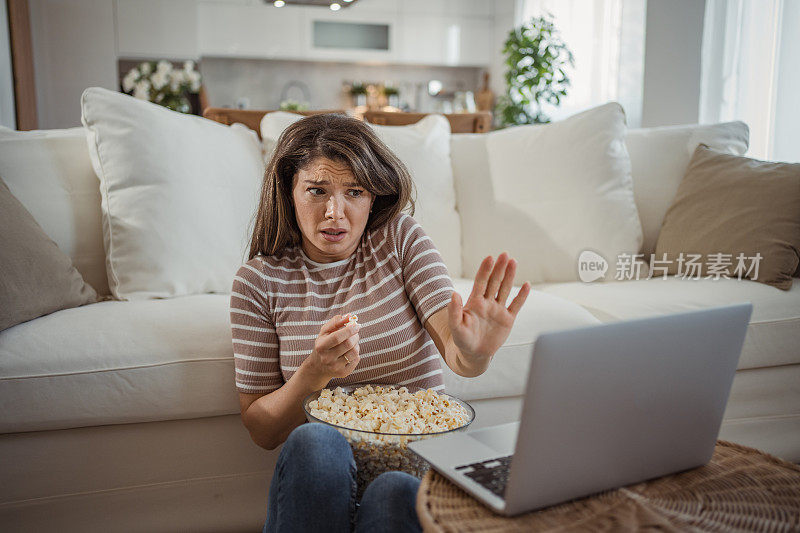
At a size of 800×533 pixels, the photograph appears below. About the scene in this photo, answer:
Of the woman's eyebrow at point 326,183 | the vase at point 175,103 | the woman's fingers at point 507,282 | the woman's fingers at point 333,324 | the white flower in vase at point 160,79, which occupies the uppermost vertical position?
the white flower in vase at point 160,79

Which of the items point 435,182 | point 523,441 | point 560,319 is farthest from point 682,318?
point 435,182

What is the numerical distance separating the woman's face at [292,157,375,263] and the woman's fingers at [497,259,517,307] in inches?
15.1

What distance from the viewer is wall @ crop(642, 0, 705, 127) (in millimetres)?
3520

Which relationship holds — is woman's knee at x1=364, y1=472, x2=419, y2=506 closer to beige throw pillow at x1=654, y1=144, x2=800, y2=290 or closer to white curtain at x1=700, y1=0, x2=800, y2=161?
beige throw pillow at x1=654, y1=144, x2=800, y2=290

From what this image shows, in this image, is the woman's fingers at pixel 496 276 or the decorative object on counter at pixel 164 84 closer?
the woman's fingers at pixel 496 276

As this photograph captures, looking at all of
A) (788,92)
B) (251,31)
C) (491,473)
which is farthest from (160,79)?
(491,473)

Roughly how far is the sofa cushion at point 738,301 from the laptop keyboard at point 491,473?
3.70 feet

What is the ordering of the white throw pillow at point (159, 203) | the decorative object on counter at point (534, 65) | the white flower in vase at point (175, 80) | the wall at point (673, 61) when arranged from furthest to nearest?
1. the decorative object on counter at point (534, 65)
2. the white flower in vase at point (175, 80)
3. the wall at point (673, 61)
4. the white throw pillow at point (159, 203)

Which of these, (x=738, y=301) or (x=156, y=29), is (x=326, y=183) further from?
(x=156, y=29)

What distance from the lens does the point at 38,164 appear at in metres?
1.80

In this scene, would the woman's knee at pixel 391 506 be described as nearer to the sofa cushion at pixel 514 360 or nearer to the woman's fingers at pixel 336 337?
the woman's fingers at pixel 336 337

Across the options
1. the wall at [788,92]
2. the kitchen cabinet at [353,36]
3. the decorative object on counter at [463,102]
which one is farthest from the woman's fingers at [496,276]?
the kitchen cabinet at [353,36]

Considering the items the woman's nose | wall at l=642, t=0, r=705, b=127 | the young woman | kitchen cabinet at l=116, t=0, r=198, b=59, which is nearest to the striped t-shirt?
the young woman

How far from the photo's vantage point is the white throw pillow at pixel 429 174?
82.3 inches
